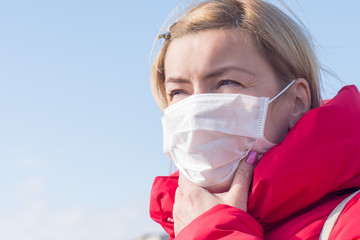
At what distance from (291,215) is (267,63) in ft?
3.33

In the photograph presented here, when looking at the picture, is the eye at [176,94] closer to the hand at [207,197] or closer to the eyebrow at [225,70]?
the eyebrow at [225,70]

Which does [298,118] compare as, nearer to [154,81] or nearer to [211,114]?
[211,114]

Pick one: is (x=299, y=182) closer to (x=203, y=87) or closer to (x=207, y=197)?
(x=207, y=197)

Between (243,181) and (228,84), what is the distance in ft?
2.11

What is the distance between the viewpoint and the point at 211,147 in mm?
3678

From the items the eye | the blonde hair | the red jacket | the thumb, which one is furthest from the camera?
the eye

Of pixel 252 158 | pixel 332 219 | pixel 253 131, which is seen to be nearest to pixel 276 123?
pixel 253 131

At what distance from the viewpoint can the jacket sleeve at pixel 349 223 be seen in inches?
119

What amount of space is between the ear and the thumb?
443 millimetres

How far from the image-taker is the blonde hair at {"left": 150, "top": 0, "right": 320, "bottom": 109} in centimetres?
379

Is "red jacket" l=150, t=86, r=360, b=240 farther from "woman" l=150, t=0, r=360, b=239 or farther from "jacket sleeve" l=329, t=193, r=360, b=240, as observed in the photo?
"jacket sleeve" l=329, t=193, r=360, b=240

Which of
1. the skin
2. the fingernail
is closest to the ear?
the skin

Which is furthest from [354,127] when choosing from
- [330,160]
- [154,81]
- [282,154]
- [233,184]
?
[154,81]

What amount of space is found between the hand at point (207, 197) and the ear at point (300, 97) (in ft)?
1.48
